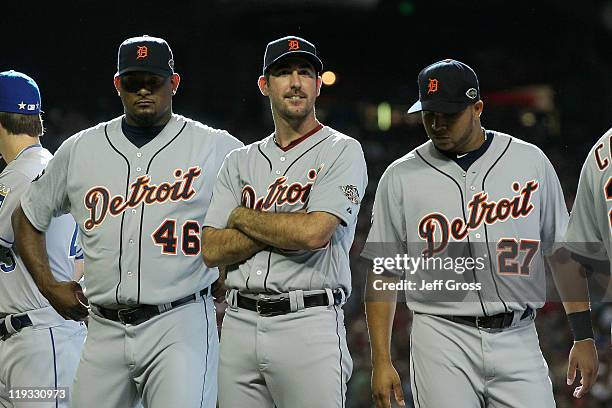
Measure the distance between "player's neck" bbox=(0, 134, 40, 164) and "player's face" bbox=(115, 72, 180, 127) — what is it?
0.68m

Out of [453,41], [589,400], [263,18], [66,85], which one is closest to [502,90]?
[453,41]

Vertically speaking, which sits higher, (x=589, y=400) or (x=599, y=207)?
(x=599, y=207)

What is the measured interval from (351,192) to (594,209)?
706 mm

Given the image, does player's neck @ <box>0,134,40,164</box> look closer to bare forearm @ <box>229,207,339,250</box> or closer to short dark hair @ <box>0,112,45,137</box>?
short dark hair @ <box>0,112,45,137</box>

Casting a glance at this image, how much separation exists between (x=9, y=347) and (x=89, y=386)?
0.62 metres

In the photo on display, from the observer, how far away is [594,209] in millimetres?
2809

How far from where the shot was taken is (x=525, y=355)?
2.80m

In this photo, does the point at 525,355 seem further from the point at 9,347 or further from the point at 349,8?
the point at 349,8

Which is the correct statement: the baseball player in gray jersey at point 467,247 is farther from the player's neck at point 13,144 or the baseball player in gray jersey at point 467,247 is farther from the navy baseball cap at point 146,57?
the player's neck at point 13,144

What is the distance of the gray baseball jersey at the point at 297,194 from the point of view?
2.89 m

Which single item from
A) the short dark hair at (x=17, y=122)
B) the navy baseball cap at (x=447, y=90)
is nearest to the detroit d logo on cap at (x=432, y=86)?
the navy baseball cap at (x=447, y=90)

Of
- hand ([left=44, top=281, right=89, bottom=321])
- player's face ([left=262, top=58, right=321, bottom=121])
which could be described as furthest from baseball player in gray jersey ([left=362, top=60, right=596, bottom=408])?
hand ([left=44, top=281, right=89, bottom=321])

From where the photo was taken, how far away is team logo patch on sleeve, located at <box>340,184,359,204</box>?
9.55ft

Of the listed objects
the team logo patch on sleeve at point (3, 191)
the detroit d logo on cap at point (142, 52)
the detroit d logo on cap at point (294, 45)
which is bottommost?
the team logo patch on sleeve at point (3, 191)
